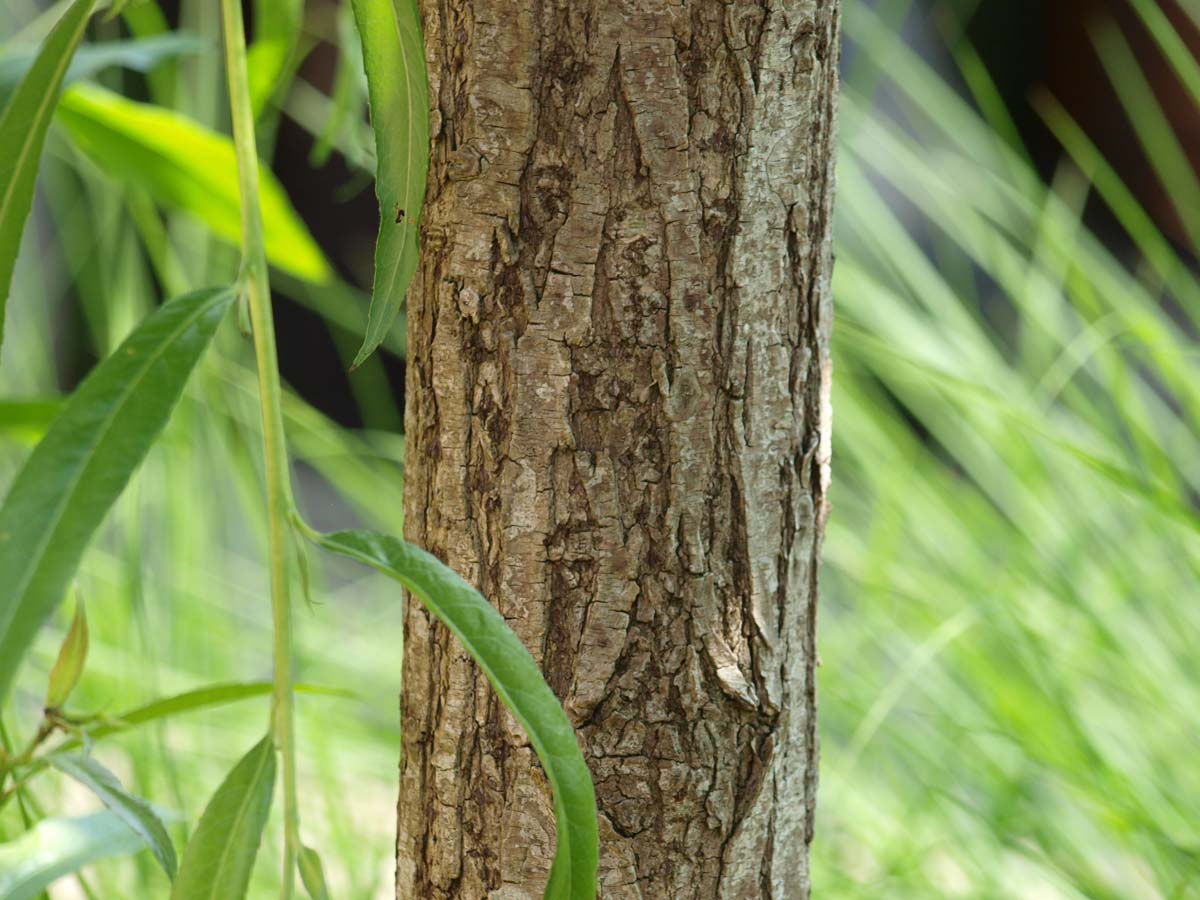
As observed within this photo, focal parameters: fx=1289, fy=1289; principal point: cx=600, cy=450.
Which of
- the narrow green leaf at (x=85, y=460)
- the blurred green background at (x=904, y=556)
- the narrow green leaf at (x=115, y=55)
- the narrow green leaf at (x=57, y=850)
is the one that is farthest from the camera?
the blurred green background at (x=904, y=556)

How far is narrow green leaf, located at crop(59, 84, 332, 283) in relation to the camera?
688 millimetres

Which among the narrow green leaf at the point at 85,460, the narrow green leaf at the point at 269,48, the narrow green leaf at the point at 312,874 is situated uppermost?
the narrow green leaf at the point at 269,48

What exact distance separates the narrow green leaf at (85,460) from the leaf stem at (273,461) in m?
0.01

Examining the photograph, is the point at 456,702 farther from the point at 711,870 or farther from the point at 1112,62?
the point at 1112,62

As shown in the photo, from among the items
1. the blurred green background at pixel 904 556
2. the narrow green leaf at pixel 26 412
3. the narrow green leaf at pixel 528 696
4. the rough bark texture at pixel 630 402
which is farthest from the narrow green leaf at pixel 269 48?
the narrow green leaf at pixel 528 696

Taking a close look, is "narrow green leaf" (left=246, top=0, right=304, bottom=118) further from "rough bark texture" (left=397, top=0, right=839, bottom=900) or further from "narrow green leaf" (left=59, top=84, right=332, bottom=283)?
"rough bark texture" (left=397, top=0, right=839, bottom=900)

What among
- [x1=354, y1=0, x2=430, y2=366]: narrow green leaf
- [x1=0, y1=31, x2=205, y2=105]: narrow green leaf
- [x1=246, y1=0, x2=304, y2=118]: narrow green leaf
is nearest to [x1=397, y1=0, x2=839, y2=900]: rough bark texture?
[x1=354, y1=0, x2=430, y2=366]: narrow green leaf

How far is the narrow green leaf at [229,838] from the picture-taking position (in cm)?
33

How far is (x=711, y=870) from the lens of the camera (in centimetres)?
39

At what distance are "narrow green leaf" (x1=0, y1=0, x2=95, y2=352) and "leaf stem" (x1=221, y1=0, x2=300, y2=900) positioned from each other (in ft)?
0.14

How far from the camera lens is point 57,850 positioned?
0.41 meters

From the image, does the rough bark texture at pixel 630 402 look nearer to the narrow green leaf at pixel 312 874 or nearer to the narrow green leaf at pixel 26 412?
the narrow green leaf at pixel 312 874

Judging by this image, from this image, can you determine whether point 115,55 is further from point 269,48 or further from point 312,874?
point 312,874

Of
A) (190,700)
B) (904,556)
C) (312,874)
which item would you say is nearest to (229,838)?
(312,874)
